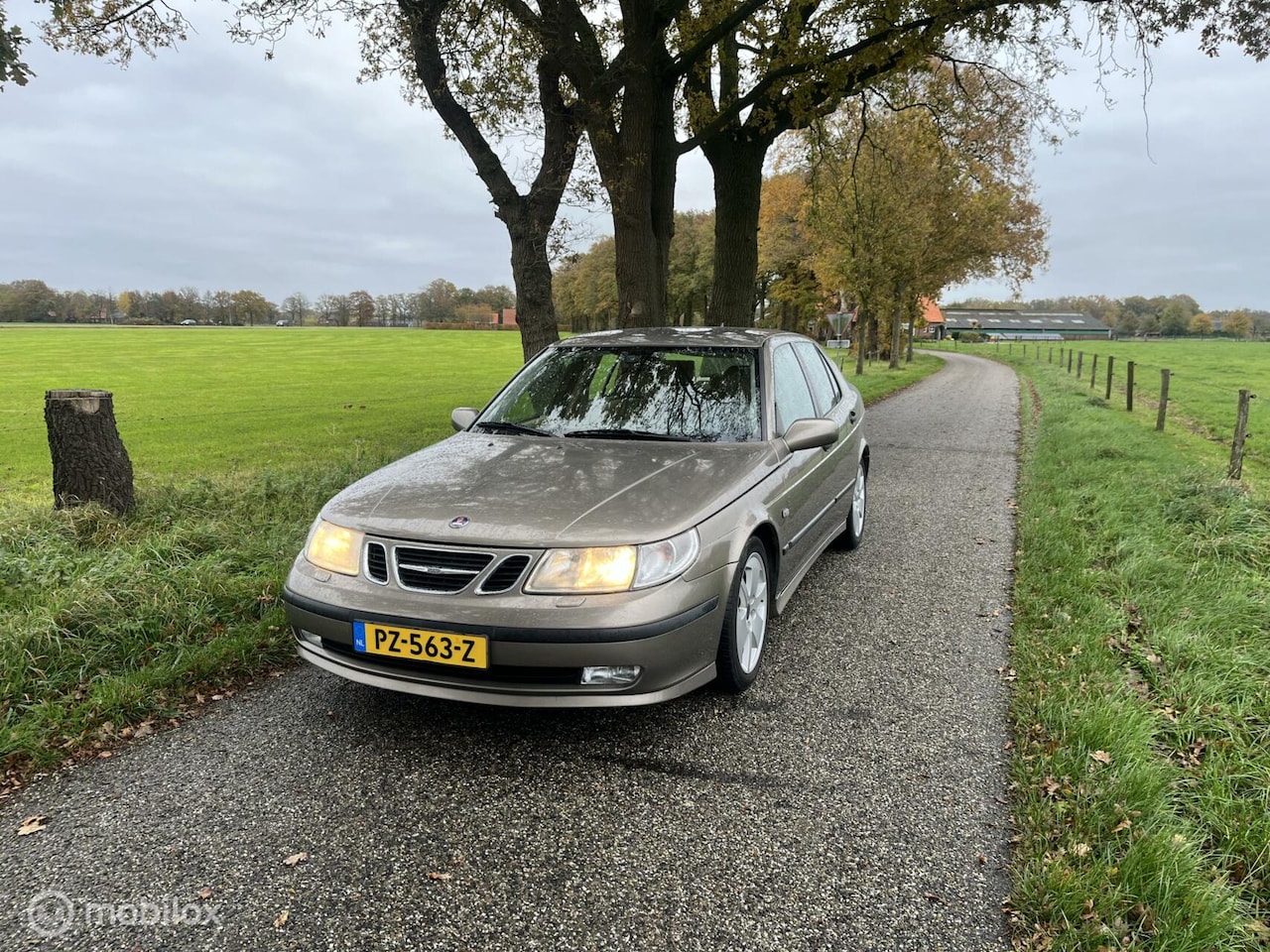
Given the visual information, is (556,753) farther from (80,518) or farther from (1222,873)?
(80,518)

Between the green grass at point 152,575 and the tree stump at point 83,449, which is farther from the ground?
the tree stump at point 83,449

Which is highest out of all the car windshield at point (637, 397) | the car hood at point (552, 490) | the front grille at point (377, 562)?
the car windshield at point (637, 397)

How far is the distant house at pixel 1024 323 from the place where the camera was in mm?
124250

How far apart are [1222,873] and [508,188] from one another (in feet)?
28.8

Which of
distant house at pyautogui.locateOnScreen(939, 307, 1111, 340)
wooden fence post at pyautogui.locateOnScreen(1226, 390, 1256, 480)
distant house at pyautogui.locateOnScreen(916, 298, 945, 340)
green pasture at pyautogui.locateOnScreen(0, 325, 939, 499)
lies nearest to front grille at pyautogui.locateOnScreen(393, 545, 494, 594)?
green pasture at pyautogui.locateOnScreen(0, 325, 939, 499)

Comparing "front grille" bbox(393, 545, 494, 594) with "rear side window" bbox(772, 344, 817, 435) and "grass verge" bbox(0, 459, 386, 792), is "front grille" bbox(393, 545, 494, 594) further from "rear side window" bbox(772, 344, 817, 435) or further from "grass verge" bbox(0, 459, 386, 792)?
"rear side window" bbox(772, 344, 817, 435)

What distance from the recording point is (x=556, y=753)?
298 cm

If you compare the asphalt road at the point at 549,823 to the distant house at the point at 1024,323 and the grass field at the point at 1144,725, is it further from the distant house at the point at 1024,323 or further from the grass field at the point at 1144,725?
the distant house at the point at 1024,323

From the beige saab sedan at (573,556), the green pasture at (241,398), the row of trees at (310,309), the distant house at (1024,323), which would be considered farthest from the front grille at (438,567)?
the distant house at (1024,323)

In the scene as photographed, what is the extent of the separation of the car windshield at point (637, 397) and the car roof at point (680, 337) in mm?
87

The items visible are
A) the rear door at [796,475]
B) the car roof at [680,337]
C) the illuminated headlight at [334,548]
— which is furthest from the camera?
the car roof at [680,337]

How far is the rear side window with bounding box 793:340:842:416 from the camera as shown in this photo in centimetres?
507

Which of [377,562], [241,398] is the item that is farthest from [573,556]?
[241,398]

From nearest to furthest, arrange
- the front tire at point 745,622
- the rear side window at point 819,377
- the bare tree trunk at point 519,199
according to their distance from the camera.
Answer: the front tire at point 745,622 < the rear side window at point 819,377 < the bare tree trunk at point 519,199
